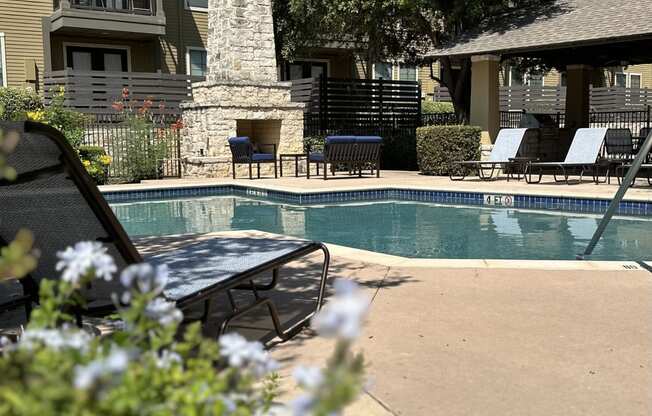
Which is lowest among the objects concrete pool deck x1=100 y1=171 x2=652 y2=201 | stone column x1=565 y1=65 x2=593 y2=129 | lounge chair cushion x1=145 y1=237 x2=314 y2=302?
concrete pool deck x1=100 y1=171 x2=652 y2=201

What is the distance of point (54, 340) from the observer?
1.06m

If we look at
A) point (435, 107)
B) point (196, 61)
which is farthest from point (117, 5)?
point (435, 107)

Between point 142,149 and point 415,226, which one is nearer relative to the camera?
point 415,226

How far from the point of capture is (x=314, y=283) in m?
4.45

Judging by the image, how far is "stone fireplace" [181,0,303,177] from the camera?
1516cm

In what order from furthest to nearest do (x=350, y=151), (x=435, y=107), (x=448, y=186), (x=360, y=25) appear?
(x=435, y=107) < (x=360, y=25) < (x=350, y=151) < (x=448, y=186)

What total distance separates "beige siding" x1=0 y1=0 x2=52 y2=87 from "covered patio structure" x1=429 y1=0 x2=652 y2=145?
1135 cm

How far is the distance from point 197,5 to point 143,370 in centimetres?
2193

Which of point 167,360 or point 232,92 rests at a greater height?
point 232,92

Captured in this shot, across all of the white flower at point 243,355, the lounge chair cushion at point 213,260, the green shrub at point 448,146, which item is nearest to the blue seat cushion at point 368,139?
the green shrub at point 448,146

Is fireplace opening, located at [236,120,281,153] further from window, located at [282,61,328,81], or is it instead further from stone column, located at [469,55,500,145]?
window, located at [282,61,328,81]

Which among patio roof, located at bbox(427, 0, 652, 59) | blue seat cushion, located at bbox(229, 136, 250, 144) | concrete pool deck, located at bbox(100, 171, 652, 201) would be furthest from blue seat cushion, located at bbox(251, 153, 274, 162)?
patio roof, located at bbox(427, 0, 652, 59)

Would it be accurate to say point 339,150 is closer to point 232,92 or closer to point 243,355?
point 232,92

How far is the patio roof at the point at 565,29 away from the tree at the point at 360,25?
61.4 inches
